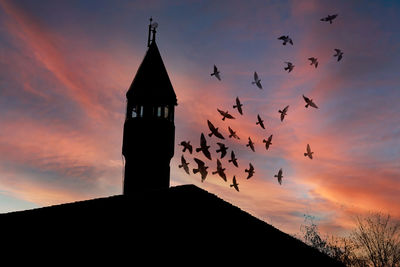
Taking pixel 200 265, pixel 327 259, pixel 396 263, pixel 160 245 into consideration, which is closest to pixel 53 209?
pixel 160 245

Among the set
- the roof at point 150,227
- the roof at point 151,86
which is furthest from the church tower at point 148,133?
the roof at point 150,227

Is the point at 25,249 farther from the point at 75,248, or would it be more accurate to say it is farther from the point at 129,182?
the point at 129,182

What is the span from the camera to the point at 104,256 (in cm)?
920

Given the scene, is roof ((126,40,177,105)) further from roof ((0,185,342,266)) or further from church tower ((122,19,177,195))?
roof ((0,185,342,266))

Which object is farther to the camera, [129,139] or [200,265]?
[129,139]

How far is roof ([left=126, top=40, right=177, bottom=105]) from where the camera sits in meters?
21.4

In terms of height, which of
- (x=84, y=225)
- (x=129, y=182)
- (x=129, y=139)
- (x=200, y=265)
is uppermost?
(x=129, y=139)

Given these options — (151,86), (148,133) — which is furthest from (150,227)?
(151,86)

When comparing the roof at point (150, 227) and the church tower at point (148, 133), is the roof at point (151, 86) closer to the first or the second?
the church tower at point (148, 133)

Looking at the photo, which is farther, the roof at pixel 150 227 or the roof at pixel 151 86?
the roof at pixel 151 86

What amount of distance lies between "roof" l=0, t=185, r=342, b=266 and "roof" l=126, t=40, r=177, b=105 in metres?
11.5

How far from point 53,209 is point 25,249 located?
1.10m

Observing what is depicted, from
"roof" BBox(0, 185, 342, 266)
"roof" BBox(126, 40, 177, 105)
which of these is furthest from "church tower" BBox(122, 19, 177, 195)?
"roof" BBox(0, 185, 342, 266)

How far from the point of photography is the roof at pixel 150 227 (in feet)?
31.1
